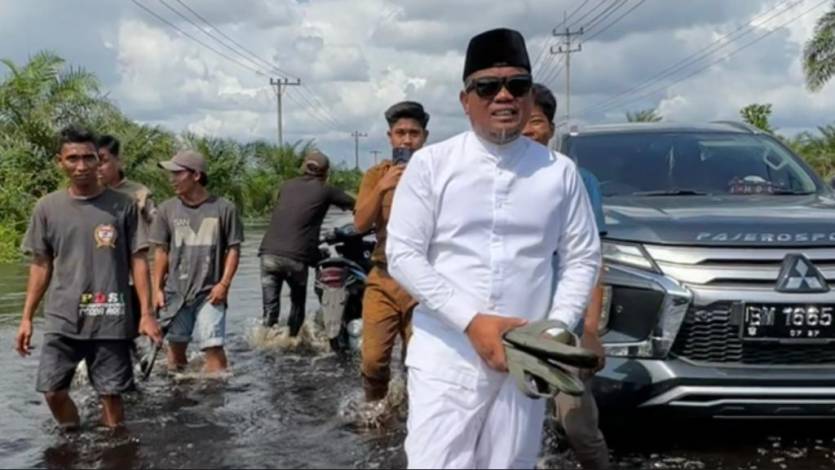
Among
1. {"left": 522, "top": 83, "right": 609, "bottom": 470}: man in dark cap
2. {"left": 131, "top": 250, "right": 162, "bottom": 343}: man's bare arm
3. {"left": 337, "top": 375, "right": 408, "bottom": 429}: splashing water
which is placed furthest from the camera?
{"left": 337, "top": 375, "right": 408, "bottom": 429}: splashing water

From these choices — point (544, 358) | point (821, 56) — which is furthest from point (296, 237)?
point (821, 56)

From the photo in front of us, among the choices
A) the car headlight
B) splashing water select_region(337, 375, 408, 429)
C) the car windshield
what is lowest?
splashing water select_region(337, 375, 408, 429)

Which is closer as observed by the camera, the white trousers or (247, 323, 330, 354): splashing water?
the white trousers

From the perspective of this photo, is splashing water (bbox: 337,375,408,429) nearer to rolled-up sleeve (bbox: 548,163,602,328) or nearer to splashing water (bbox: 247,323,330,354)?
splashing water (bbox: 247,323,330,354)

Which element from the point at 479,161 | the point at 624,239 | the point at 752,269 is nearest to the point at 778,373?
the point at 752,269

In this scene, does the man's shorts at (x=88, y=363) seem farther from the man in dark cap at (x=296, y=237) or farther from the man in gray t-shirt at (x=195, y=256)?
the man in dark cap at (x=296, y=237)

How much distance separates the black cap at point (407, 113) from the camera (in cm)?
573

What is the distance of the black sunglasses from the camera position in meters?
3.07

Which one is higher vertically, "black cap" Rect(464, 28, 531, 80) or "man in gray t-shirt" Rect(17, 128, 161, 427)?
"black cap" Rect(464, 28, 531, 80)

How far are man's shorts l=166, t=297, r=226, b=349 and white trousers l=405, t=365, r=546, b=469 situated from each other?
188 inches

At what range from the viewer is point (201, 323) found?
7.56 m

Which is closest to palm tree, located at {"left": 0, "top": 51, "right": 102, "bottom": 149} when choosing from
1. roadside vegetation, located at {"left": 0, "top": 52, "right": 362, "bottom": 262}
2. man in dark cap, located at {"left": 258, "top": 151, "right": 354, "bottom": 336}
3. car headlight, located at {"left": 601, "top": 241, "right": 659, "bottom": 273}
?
roadside vegetation, located at {"left": 0, "top": 52, "right": 362, "bottom": 262}

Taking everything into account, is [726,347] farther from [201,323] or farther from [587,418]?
[201,323]

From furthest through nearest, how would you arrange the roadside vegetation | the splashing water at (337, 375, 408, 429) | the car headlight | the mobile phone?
the roadside vegetation
the splashing water at (337, 375, 408, 429)
the mobile phone
the car headlight
